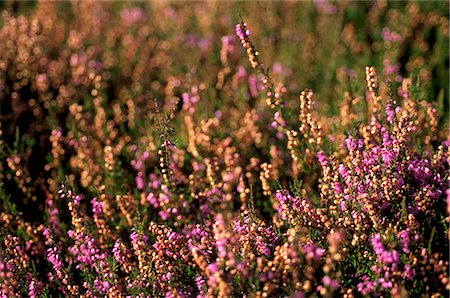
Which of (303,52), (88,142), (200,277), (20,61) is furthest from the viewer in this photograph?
(303,52)

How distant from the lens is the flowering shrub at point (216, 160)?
8.81ft

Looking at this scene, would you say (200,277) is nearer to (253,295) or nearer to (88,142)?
(253,295)

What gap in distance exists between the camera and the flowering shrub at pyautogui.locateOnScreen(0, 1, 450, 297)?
106 inches

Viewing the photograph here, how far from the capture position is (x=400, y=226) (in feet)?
9.14

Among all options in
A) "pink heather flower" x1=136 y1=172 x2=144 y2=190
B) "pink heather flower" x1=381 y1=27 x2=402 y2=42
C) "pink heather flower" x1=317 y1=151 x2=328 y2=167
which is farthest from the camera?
"pink heather flower" x1=381 y1=27 x2=402 y2=42

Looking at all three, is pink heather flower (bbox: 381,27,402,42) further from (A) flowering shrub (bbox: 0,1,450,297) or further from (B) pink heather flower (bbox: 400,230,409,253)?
(B) pink heather flower (bbox: 400,230,409,253)

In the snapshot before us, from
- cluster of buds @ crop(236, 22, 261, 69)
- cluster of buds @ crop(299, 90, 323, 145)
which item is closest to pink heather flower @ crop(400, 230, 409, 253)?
cluster of buds @ crop(299, 90, 323, 145)

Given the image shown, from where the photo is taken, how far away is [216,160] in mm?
3891

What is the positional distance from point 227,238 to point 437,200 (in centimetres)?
113

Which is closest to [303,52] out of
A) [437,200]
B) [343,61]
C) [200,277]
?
[343,61]

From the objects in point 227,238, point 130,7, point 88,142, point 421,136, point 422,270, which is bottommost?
point 422,270

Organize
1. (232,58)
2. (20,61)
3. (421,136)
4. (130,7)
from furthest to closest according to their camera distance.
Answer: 1. (130,7)
2. (232,58)
3. (20,61)
4. (421,136)

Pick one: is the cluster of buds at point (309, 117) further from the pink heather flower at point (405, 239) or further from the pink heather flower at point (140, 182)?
the pink heather flower at point (140, 182)

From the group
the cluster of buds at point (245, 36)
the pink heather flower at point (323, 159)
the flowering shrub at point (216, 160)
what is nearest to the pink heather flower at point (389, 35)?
the flowering shrub at point (216, 160)
